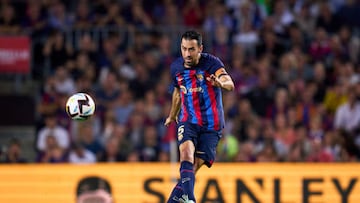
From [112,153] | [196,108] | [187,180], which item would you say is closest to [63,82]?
[112,153]

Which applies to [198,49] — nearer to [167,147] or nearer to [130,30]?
[167,147]

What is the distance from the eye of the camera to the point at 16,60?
18516mm

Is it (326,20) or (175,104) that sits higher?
(326,20)

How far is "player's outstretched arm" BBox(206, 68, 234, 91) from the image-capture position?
34.9 ft

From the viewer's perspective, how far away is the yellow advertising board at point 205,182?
14.6 meters

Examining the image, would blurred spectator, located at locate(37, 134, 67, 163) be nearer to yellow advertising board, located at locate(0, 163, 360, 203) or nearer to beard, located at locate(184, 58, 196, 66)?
yellow advertising board, located at locate(0, 163, 360, 203)

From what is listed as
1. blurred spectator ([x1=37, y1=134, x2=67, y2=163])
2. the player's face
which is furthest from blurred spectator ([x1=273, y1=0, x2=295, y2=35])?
the player's face

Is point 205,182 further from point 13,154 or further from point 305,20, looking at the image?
point 305,20

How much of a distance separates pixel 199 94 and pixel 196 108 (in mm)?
160

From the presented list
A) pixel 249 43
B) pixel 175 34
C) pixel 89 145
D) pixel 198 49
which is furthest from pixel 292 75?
pixel 198 49

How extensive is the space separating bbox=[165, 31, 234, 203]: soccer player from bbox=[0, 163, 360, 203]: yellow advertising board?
11.2 feet

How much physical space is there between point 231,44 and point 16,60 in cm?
414

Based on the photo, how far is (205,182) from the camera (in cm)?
1491

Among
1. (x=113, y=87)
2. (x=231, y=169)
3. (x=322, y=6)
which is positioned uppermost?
(x=322, y=6)
